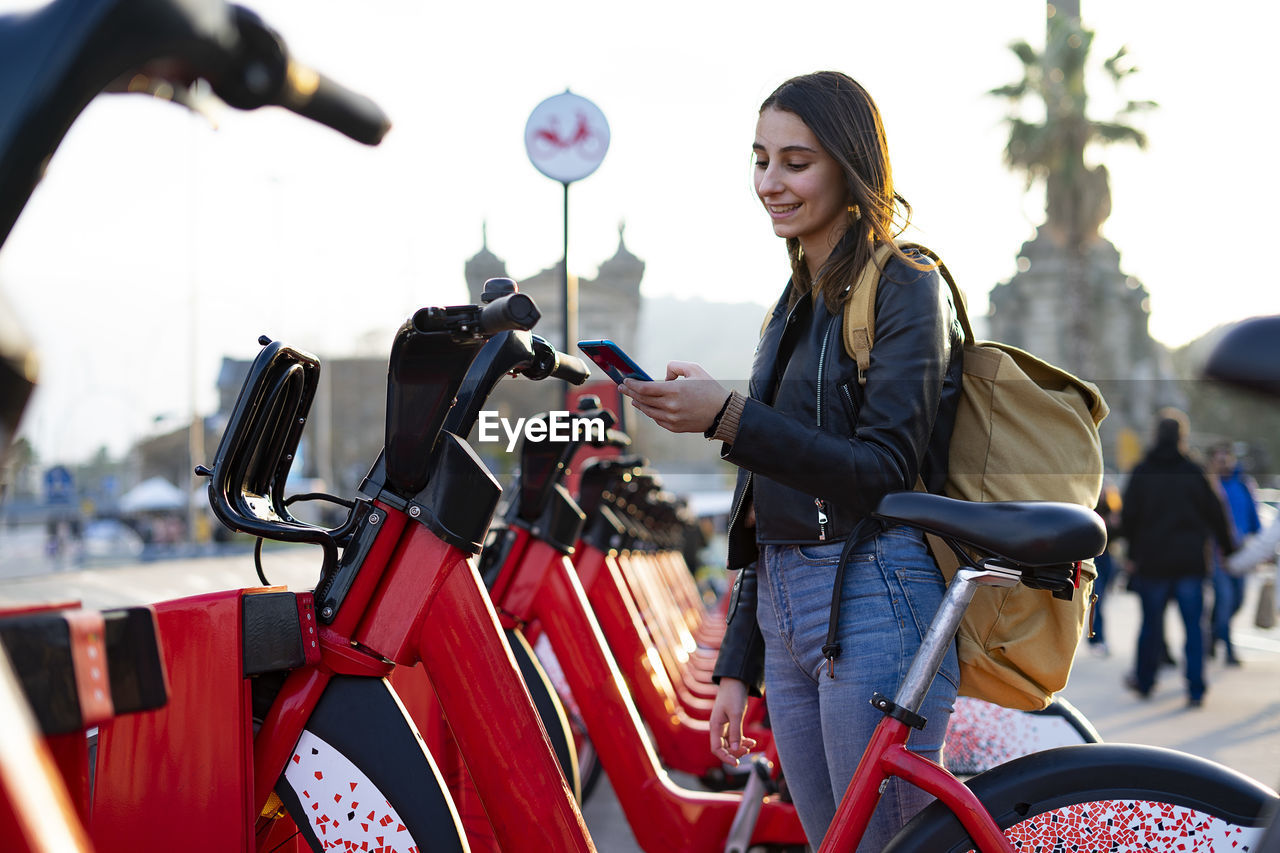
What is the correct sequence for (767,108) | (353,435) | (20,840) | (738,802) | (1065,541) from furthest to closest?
(353,435) < (738,802) < (767,108) < (1065,541) < (20,840)

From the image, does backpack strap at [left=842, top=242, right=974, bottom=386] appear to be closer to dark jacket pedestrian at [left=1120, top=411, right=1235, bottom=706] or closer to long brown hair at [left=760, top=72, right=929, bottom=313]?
long brown hair at [left=760, top=72, right=929, bottom=313]

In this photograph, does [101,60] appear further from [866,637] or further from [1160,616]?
[1160,616]

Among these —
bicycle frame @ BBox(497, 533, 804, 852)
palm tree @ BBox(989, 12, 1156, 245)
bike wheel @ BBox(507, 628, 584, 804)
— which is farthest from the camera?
palm tree @ BBox(989, 12, 1156, 245)

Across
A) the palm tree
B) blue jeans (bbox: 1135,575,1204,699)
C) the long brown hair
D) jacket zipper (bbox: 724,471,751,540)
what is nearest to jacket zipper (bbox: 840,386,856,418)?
the long brown hair

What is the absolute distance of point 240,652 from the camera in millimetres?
1714

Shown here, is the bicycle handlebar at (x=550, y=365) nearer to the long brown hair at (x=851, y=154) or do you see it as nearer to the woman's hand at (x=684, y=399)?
the woman's hand at (x=684, y=399)

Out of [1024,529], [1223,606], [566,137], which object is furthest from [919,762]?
[1223,606]

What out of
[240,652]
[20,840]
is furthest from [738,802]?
[20,840]

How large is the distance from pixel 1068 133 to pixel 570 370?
25079mm

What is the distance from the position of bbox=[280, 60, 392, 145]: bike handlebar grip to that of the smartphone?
2.39ft

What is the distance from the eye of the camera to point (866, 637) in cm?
179

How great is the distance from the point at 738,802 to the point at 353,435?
156 ft

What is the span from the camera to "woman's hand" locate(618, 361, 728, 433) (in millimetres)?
1687

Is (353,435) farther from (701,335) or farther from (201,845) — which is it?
(701,335)
